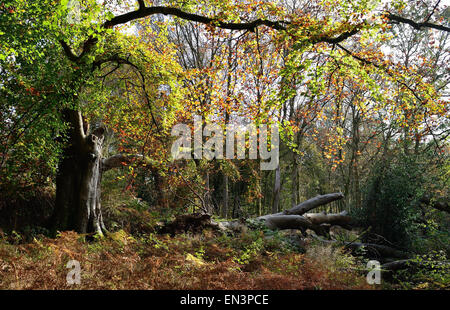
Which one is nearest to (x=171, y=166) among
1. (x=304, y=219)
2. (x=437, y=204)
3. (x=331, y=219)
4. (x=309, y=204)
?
(x=304, y=219)

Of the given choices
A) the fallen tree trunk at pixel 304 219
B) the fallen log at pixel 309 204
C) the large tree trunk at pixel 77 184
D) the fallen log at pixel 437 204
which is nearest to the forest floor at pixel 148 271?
the large tree trunk at pixel 77 184

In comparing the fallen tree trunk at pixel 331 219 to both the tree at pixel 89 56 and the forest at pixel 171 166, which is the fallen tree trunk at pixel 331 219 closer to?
the forest at pixel 171 166

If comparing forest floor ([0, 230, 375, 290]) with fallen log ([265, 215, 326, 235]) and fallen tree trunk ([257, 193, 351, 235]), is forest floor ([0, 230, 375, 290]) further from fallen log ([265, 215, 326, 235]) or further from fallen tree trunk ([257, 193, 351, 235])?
fallen tree trunk ([257, 193, 351, 235])

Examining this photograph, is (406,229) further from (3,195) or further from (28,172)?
(3,195)

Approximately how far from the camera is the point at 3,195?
22.9 ft

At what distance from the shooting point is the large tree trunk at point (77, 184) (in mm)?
6871

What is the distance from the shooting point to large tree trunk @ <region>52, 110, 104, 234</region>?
687cm

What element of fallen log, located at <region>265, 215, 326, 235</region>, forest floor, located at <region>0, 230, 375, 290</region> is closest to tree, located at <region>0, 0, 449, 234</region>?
forest floor, located at <region>0, 230, 375, 290</region>

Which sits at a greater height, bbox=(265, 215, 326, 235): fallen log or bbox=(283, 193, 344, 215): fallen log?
bbox=(283, 193, 344, 215): fallen log

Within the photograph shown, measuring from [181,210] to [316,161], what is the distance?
1397 centimetres

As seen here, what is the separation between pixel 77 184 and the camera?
7020mm

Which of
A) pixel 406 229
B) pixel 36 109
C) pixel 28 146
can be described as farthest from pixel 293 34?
pixel 406 229

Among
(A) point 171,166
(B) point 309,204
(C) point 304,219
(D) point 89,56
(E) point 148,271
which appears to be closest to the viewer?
(E) point 148,271

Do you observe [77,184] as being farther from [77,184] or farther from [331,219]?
[331,219]
